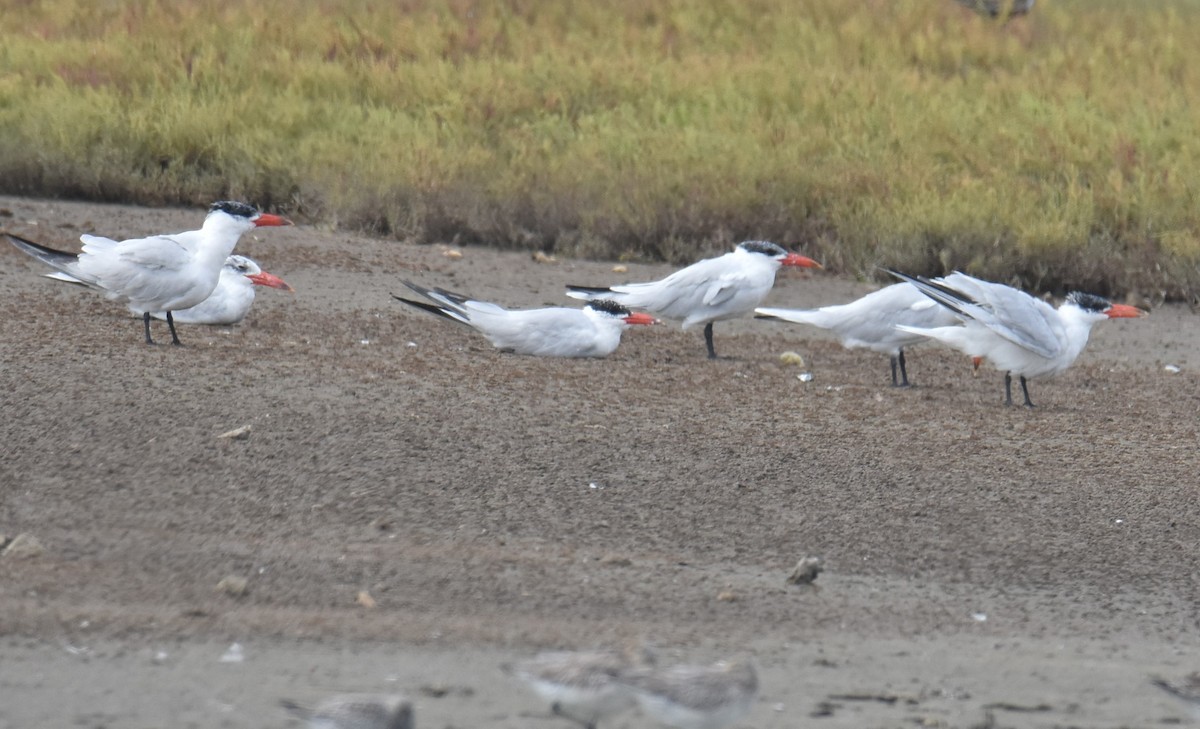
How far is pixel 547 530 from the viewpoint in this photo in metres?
5.76

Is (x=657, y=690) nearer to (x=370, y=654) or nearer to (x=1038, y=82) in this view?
(x=370, y=654)

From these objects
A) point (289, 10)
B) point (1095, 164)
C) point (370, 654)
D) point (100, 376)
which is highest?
point (289, 10)

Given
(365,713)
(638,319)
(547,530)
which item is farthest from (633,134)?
(365,713)

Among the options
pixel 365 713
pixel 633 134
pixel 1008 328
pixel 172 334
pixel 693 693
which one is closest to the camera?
pixel 365 713

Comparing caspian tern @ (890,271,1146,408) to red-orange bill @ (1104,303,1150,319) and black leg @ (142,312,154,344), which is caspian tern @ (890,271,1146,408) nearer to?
red-orange bill @ (1104,303,1150,319)

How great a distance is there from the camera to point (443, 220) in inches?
457

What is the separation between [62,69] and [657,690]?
11.1m

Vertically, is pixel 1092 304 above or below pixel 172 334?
above

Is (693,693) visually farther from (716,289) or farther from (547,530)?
(716,289)

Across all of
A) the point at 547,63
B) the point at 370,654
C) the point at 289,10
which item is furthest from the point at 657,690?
the point at 289,10

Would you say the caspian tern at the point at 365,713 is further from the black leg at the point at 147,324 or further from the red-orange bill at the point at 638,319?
the red-orange bill at the point at 638,319

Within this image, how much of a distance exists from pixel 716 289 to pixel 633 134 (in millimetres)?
3969

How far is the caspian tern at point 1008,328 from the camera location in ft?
25.5

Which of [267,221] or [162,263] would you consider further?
[267,221]
